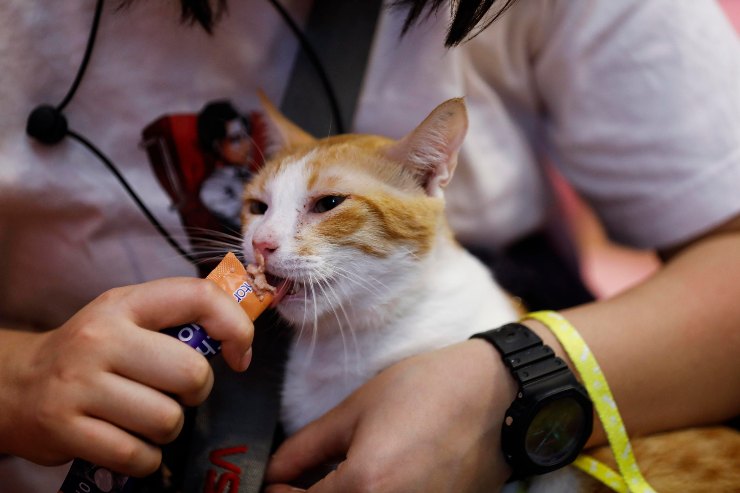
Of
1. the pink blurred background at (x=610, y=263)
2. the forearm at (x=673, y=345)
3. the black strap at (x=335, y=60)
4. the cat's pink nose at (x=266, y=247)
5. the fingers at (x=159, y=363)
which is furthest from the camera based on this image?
the pink blurred background at (x=610, y=263)

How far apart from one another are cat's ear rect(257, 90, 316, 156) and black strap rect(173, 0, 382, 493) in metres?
0.05

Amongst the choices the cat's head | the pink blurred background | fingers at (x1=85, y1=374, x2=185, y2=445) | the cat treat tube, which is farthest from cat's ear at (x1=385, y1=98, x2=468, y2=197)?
the pink blurred background

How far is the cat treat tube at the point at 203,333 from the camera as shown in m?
0.51

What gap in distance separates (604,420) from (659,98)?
42cm

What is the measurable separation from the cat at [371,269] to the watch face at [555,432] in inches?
2.3

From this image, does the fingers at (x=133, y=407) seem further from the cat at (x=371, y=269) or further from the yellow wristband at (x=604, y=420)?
the yellow wristband at (x=604, y=420)

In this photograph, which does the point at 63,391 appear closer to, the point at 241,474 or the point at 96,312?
the point at 96,312

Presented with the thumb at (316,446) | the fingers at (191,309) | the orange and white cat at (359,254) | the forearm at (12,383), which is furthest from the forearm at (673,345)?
the forearm at (12,383)

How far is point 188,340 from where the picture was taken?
50 centimetres

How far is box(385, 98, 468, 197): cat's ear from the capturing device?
1.95ft

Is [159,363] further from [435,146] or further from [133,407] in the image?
[435,146]

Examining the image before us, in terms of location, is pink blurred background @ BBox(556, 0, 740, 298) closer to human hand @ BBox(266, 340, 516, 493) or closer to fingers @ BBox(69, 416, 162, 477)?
human hand @ BBox(266, 340, 516, 493)

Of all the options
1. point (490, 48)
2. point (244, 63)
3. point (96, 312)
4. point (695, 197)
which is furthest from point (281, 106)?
point (695, 197)

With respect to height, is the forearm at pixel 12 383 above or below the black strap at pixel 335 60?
below
